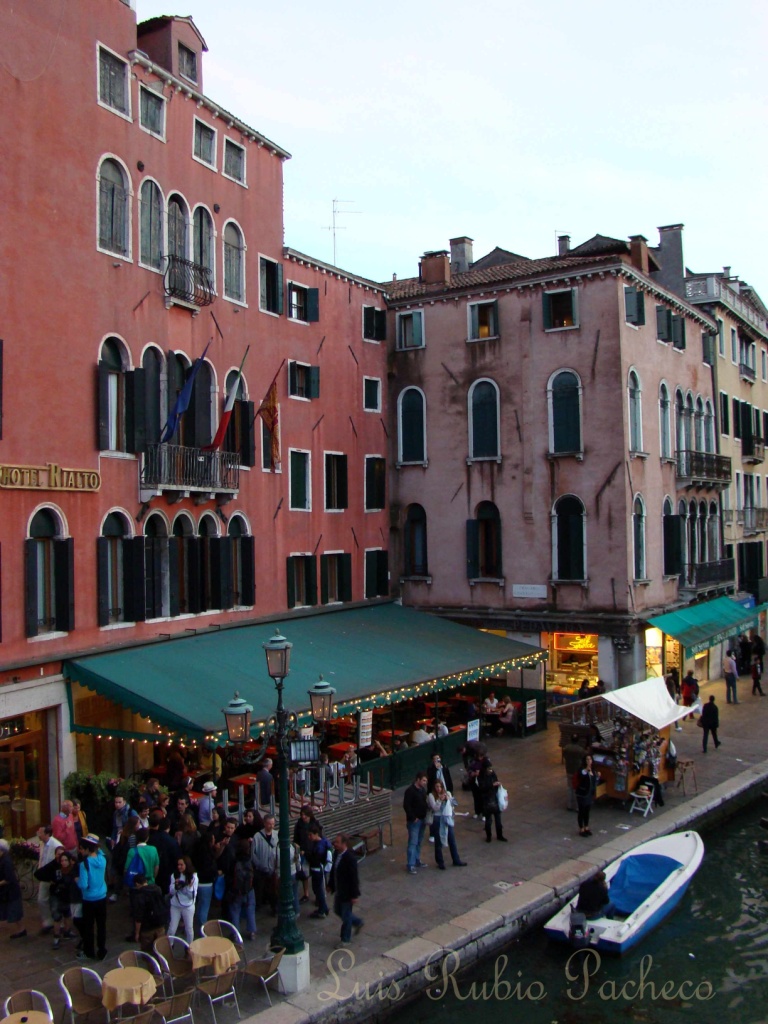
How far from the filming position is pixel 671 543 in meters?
29.0

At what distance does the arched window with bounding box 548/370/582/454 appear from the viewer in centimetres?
2667

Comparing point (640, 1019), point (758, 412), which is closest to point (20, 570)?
point (640, 1019)

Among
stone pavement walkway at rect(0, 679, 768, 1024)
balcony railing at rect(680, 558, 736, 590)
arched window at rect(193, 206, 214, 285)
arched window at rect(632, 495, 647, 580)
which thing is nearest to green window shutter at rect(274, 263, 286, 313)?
arched window at rect(193, 206, 214, 285)

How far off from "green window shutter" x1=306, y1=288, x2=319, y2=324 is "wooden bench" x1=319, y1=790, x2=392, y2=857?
539 inches

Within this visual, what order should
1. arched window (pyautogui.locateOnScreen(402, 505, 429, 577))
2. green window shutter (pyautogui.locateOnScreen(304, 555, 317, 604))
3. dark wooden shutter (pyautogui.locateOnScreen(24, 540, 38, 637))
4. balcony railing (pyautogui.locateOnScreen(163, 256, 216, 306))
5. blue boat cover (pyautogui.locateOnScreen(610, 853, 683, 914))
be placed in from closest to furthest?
blue boat cover (pyautogui.locateOnScreen(610, 853, 683, 914)), dark wooden shutter (pyautogui.locateOnScreen(24, 540, 38, 637)), balcony railing (pyautogui.locateOnScreen(163, 256, 216, 306)), green window shutter (pyautogui.locateOnScreen(304, 555, 317, 604)), arched window (pyautogui.locateOnScreen(402, 505, 429, 577))

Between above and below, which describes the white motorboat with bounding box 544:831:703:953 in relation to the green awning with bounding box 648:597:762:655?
below

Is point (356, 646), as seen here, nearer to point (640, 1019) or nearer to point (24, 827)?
point (24, 827)

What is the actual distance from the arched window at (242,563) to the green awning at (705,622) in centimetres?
1112

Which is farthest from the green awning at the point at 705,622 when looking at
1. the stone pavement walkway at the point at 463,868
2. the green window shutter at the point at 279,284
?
the green window shutter at the point at 279,284

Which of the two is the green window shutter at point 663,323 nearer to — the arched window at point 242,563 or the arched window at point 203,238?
the arched window at point 203,238

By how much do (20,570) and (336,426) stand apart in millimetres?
12002

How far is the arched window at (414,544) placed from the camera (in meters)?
29.4

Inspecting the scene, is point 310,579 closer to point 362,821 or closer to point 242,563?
point 242,563

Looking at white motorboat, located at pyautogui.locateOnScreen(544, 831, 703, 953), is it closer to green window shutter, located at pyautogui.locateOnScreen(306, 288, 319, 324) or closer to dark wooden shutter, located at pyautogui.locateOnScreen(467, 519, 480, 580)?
dark wooden shutter, located at pyautogui.locateOnScreen(467, 519, 480, 580)
